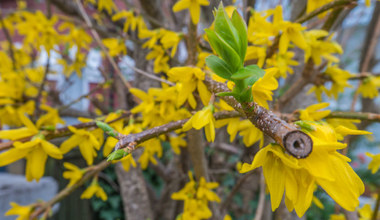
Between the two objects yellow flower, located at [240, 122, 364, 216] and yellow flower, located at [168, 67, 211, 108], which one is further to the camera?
yellow flower, located at [168, 67, 211, 108]

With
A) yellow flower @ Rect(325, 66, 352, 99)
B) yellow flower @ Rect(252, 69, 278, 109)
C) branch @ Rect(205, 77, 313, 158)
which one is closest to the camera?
branch @ Rect(205, 77, 313, 158)

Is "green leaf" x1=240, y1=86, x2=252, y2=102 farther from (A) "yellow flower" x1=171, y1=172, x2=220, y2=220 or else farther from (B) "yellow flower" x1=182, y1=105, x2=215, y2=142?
(A) "yellow flower" x1=171, y1=172, x2=220, y2=220

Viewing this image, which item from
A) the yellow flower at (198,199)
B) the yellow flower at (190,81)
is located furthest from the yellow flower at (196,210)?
the yellow flower at (190,81)

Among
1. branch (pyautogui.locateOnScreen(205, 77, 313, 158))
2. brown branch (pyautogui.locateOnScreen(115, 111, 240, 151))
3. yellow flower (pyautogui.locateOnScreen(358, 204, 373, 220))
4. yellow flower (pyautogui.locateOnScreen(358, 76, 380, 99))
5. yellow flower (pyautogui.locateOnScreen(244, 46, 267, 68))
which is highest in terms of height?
yellow flower (pyautogui.locateOnScreen(244, 46, 267, 68))

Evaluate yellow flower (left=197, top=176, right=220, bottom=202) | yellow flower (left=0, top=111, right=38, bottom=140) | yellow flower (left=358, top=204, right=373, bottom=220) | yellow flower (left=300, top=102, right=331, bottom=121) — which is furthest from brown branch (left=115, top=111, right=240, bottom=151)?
yellow flower (left=358, top=204, right=373, bottom=220)

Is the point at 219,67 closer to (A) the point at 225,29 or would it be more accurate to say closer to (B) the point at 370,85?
(A) the point at 225,29

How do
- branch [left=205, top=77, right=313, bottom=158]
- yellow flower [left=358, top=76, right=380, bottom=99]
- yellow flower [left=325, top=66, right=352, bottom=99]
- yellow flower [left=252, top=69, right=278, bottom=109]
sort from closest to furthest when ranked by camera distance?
branch [left=205, top=77, right=313, bottom=158] < yellow flower [left=252, top=69, right=278, bottom=109] < yellow flower [left=325, top=66, right=352, bottom=99] < yellow flower [left=358, top=76, right=380, bottom=99]

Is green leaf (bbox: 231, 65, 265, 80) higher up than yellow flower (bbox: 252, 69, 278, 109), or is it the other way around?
green leaf (bbox: 231, 65, 265, 80)
